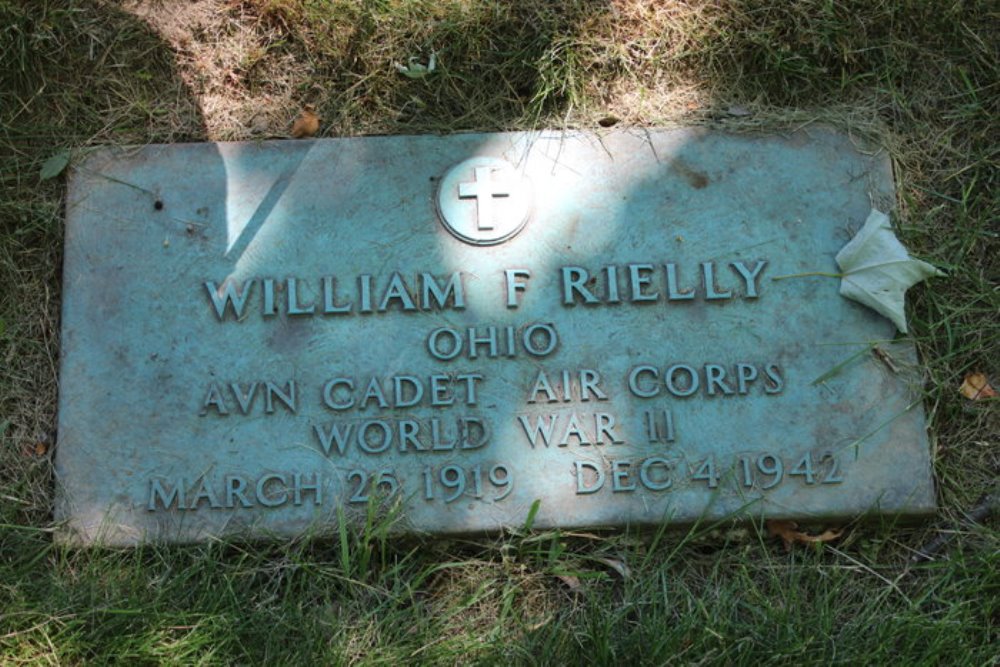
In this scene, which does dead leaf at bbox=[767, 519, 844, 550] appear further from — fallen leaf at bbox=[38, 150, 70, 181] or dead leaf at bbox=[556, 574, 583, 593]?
fallen leaf at bbox=[38, 150, 70, 181]

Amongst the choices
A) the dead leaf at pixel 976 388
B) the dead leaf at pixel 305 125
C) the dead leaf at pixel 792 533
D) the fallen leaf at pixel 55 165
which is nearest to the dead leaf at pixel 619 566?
the dead leaf at pixel 792 533

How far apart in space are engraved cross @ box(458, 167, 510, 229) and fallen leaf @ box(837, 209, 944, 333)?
3.13 ft

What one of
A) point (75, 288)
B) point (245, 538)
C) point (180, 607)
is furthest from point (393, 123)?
point (180, 607)

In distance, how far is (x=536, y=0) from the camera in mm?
3502

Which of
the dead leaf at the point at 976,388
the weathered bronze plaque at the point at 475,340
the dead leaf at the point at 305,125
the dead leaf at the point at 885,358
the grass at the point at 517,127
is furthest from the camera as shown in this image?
the dead leaf at the point at 305,125

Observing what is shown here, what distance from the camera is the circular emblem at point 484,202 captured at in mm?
3209

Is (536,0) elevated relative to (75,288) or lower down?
elevated

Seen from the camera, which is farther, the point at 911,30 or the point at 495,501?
the point at 911,30

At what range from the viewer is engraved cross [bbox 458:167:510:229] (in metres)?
3.21

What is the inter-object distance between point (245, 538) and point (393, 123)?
1266 millimetres

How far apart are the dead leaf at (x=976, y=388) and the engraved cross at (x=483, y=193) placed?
1.37 metres

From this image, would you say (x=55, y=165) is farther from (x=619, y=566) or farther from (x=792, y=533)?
(x=792, y=533)

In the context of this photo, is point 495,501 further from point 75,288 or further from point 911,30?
point 911,30

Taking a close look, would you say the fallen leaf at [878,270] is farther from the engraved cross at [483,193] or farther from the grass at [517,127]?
the engraved cross at [483,193]
